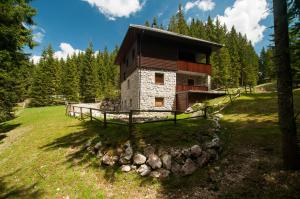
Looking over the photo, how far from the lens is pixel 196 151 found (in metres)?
8.55

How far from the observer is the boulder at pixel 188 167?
7.92 meters

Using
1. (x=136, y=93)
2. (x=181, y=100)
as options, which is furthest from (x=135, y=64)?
(x=181, y=100)

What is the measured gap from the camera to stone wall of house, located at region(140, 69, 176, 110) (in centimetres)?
2209

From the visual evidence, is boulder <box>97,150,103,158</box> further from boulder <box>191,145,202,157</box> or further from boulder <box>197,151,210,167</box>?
boulder <box>197,151,210,167</box>

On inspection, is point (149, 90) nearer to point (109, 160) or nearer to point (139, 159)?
point (109, 160)

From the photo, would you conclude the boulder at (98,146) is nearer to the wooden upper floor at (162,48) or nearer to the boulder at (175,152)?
the boulder at (175,152)

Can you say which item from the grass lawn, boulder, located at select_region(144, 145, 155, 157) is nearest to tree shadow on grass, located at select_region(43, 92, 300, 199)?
the grass lawn

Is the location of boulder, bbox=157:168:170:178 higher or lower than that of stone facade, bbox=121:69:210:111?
lower

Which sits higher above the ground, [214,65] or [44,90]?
[214,65]

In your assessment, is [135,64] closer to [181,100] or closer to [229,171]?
[181,100]

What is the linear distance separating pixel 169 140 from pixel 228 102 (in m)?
12.1

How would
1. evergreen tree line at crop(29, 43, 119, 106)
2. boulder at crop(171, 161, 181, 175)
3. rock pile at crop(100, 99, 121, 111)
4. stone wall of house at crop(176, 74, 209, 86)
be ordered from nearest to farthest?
1. boulder at crop(171, 161, 181, 175)
2. stone wall of house at crop(176, 74, 209, 86)
3. rock pile at crop(100, 99, 121, 111)
4. evergreen tree line at crop(29, 43, 119, 106)

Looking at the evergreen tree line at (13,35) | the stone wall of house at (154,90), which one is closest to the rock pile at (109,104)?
the stone wall of house at (154,90)

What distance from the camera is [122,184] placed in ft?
25.2
